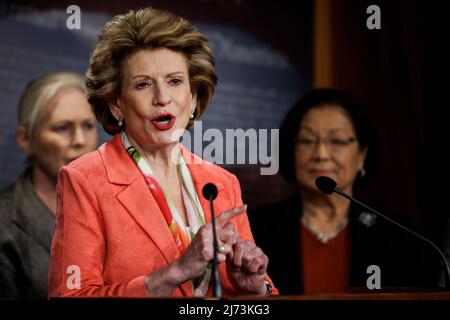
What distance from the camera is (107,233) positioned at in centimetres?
232

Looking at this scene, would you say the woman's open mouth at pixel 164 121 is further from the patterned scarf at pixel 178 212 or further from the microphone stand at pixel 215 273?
the microphone stand at pixel 215 273

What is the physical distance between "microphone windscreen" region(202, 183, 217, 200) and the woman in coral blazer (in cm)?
3

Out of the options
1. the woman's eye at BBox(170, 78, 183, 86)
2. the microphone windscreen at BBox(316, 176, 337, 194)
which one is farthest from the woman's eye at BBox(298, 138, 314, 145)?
the woman's eye at BBox(170, 78, 183, 86)

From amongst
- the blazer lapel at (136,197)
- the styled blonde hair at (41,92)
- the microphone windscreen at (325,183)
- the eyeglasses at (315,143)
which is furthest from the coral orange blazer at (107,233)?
the styled blonde hair at (41,92)

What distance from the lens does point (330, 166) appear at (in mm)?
Result: 2828

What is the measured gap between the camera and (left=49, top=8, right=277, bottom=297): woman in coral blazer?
2.28 metres

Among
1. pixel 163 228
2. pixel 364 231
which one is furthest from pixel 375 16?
pixel 163 228

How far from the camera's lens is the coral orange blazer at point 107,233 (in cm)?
226

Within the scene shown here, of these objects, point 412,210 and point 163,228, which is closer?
point 163,228

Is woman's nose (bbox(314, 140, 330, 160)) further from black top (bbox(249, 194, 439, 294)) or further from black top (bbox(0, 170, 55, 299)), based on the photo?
black top (bbox(0, 170, 55, 299))

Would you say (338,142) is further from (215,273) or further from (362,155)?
(215,273)

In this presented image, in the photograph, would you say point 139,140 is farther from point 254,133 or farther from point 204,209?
point 254,133

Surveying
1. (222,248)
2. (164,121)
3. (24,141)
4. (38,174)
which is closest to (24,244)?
(38,174)

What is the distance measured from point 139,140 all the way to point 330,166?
0.74 metres
